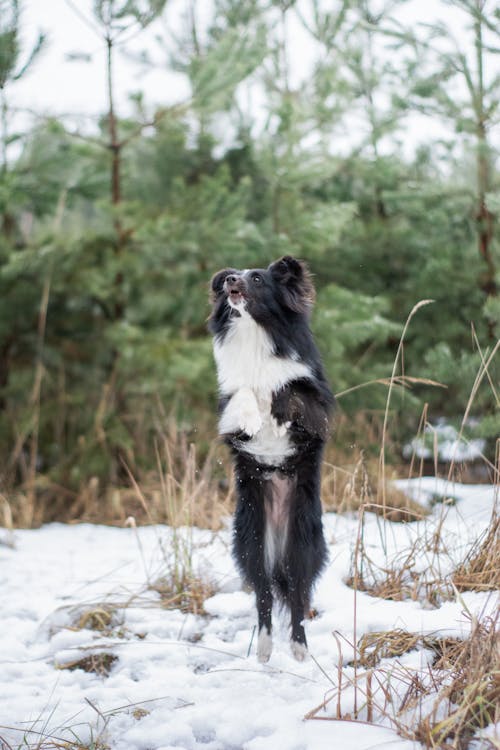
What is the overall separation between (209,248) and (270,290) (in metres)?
2.96

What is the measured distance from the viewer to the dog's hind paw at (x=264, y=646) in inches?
103

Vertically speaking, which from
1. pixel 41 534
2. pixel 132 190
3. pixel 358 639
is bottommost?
pixel 41 534

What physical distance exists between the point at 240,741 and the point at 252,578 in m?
0.59

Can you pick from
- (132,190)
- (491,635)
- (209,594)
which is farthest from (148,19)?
(491,635)

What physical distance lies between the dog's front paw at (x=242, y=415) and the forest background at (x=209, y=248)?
7.72 ft

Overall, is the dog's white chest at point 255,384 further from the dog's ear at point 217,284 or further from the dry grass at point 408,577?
the dry grass at point 408,577

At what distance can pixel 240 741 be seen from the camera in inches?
84.4

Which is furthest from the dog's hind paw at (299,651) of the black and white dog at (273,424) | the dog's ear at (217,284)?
the dog's ear at (217,284)

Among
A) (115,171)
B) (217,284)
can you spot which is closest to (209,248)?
(115,171)

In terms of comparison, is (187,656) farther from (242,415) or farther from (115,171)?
(115,171)

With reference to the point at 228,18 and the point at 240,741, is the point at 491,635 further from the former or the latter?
the point at 228,18

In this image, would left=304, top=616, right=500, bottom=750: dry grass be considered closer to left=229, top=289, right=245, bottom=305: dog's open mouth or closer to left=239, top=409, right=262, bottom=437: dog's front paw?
left=239, top=409, right=262, bottom=437: dog's front paw

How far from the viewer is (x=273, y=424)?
2.36 meters

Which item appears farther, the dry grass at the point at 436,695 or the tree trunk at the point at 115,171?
the tree trunk at the point at 115,171
